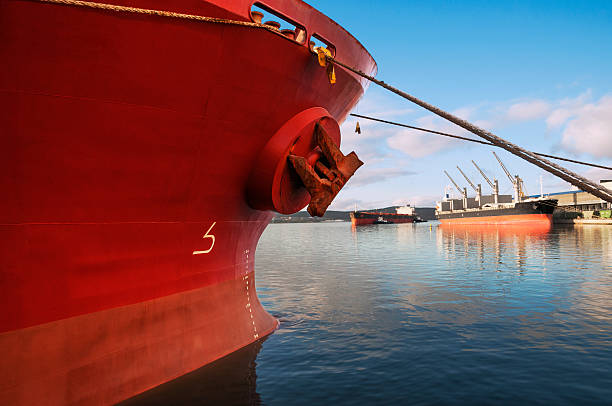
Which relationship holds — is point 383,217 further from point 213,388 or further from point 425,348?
point 213,388

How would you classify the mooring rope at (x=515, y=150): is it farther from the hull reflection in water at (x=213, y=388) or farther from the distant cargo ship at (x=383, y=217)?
the distant cargo ship at (x=383, y=217)

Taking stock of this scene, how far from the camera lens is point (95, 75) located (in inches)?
151

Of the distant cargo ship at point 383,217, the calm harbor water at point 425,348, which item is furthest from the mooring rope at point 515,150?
the distant cargo ship at point 383,217

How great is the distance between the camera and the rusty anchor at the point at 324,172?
5.69 metres

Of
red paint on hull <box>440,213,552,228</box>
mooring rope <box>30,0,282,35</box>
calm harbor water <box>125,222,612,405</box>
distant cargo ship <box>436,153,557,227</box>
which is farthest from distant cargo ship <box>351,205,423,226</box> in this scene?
mooring rope <box>30,0,282,35</box>

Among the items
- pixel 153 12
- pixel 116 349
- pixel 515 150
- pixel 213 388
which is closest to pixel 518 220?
pixel 515 150

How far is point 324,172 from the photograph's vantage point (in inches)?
247

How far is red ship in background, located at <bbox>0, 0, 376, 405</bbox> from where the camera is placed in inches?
146

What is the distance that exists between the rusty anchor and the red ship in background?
5 cm

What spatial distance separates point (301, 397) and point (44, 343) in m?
3.30

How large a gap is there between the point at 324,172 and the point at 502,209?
64974 millimetres

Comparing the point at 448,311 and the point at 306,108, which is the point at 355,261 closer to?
the point at 448,311

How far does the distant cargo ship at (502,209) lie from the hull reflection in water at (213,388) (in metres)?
59.6

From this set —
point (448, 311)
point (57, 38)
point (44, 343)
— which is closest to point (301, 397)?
point (44, 343)
